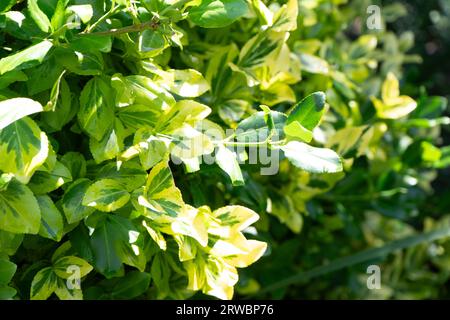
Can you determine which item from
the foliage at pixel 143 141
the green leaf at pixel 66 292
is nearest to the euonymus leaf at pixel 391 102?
the foliage at pixel 143 141

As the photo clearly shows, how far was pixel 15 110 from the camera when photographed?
2.38 ft

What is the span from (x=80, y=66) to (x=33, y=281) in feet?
0.95

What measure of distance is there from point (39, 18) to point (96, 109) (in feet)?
0.43

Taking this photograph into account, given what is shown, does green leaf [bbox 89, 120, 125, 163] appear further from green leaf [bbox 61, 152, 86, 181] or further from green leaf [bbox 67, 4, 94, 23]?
green leaf [bbox 67, 4, 94, 23]

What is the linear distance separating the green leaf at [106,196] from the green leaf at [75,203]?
0.03 m

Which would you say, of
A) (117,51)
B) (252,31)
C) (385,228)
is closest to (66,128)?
(117,51)

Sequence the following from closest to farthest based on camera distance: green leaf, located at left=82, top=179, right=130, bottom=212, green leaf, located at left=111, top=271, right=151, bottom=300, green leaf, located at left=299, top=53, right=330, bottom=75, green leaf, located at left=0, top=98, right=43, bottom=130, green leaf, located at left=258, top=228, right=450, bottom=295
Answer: green leaf, located at left=0, top=98, right=43, bottom=130, green leaf, located at left=82, top=179, right=130, bottom=212, green leaf, located at left=111, top=271, right=151, bottom=300, green leaf, located at left=299, top=53, right=330, bottom=75, green leaf, located at left=258, top=228, right=450, bottom=295

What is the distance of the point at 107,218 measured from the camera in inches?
34.8

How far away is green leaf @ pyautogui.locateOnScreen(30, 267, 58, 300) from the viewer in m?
0.89

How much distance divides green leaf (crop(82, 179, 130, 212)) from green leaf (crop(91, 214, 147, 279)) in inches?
1.6

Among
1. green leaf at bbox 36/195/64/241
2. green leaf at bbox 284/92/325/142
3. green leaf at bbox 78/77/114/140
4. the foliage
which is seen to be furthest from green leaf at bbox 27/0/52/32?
green leaf at bbox 284/92/325/142

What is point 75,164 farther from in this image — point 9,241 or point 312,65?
point 312,65

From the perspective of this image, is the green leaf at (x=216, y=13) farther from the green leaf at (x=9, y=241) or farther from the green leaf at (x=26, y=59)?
the green leaf at (x=9, y=241)

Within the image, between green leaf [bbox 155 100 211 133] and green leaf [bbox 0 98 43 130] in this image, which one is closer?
green leaf [bbox 0 98 43 130]
